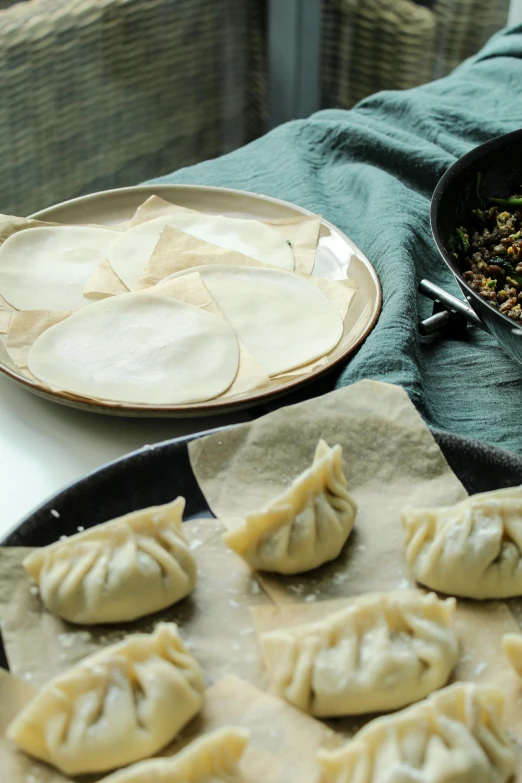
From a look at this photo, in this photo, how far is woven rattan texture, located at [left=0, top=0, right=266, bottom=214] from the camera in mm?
3238

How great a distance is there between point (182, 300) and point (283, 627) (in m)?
0.76

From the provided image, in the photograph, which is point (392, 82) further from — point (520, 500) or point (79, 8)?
point (520, 500)

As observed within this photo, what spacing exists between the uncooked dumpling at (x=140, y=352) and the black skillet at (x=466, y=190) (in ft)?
1.33

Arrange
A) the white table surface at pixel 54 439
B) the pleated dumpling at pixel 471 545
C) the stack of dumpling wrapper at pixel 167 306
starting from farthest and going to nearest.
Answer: the stack of dumpling wrapper at pixel 167 306, the white table surface at pixel 54 439, the pleated dumpling at pixel 471 545

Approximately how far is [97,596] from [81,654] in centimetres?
7

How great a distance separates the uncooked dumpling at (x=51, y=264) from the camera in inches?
64.3

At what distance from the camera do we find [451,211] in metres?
1.51

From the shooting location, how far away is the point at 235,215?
6.33 ft

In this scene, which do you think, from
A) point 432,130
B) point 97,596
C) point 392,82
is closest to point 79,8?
point 392,82

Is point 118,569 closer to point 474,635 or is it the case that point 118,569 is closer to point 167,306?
point 474,635

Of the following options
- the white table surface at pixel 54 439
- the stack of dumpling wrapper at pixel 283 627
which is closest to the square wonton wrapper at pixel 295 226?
the white table surface at pixel 54 439

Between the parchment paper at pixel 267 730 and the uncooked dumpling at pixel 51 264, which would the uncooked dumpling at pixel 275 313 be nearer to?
the uncooked dumpling at pixel 51 264

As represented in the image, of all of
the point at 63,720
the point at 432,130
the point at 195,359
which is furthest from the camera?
the point at 432,130

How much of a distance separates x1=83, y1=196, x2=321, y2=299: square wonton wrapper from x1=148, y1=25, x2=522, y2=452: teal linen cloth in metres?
0.13
